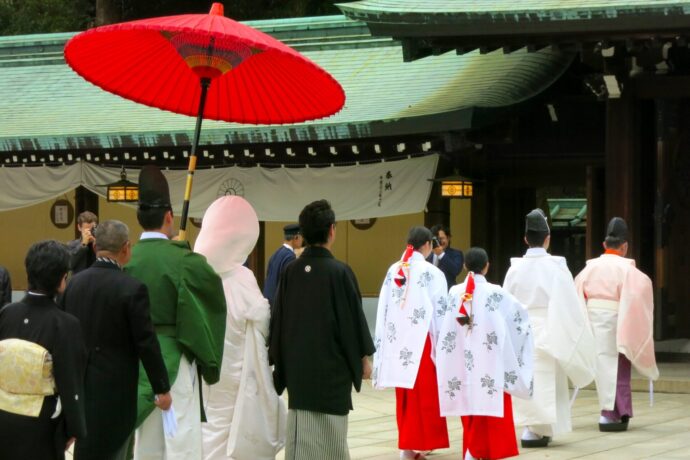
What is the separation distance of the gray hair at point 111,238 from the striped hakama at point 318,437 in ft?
5.37

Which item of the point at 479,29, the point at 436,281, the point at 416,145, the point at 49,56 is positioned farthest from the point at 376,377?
the point at 49,56

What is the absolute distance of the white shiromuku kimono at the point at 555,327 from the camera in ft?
29.7

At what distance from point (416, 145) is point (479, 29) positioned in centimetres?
253

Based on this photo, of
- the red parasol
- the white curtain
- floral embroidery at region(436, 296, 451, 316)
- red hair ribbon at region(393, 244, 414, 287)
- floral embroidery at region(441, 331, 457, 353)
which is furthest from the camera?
the white curtain

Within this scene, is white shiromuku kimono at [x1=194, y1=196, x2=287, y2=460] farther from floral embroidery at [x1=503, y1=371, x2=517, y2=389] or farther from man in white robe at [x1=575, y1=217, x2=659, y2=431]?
man in white robe at [x1=575, y1=217, x2=659, y2=431]

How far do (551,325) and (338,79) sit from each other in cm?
759

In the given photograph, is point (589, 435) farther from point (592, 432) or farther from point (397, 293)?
point (397, 293)

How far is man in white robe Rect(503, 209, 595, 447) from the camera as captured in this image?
9.06 meters

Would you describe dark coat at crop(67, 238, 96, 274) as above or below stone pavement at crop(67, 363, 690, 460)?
above

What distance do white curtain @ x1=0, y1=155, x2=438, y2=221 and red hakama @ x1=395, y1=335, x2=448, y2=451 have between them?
5.61 metres

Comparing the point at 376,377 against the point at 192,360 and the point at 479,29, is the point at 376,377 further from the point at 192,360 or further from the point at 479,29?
the point at 479,29

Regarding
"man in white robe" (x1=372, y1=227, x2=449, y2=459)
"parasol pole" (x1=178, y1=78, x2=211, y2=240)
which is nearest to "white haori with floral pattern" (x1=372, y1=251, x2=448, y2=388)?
"man in white robe" (x1=372, y1=227, x2=449, y2=459)

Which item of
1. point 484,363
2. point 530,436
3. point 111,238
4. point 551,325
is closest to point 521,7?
point 551,325

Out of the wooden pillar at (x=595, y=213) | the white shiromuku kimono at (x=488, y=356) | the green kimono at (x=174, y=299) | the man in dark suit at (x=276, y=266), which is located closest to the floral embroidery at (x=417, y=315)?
the white shiromuku kimono at (x=488, y=356)
